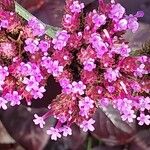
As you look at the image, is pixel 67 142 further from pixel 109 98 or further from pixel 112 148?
pixel 109 98

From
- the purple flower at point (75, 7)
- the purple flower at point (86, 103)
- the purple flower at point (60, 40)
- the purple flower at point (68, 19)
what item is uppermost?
the purple flower at point (75, 7)

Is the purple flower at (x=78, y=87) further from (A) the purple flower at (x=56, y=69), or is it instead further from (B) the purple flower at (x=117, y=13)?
(B) the purple flower at (x=117, y=13)

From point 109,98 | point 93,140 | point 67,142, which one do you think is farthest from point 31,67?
point 93,140

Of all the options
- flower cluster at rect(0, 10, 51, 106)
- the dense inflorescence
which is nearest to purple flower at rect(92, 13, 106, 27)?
the dense inflorescence

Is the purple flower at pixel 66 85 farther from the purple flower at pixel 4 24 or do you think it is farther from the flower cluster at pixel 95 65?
the purple flower at pixel 4 24

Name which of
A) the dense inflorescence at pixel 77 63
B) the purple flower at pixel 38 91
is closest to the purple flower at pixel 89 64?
the dense inflorescence at pixel 77 63

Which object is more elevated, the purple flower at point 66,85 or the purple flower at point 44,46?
the purple flower at point 44,46

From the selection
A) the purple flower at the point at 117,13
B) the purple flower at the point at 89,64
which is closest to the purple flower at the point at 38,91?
the purple flower at the point at 89,64

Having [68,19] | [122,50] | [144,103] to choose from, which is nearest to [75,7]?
[68,19]
